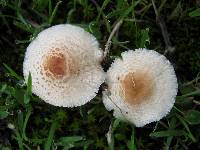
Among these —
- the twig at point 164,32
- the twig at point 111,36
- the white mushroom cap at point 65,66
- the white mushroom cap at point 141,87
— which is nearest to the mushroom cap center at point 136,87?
the white mushroom cap at point 141,87

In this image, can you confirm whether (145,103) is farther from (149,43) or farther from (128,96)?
(149,43)

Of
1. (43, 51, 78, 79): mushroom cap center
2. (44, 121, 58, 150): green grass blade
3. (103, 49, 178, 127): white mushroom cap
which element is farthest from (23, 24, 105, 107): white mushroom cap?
(44, 121, 58, 150): green grass blade

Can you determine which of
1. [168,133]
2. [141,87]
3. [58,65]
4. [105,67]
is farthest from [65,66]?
[168,133]

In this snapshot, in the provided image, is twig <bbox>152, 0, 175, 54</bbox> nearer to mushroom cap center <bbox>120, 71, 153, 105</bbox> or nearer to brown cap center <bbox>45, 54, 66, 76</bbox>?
mushroom cap center <bbox>120, 71, 153, 105</bbox>

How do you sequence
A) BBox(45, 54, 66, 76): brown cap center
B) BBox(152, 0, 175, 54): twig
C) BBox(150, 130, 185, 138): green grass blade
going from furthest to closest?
BBox(152, 0, 175, 54): twig < BBox(150, 130, 185, 138): green grass blade < BBox(45, 54, 66, 76): brown cap center

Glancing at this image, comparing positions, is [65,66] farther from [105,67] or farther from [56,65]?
[105,67]

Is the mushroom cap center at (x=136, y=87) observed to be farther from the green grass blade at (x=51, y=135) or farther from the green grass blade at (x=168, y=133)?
the green grass blade at (x=51, y=135)
